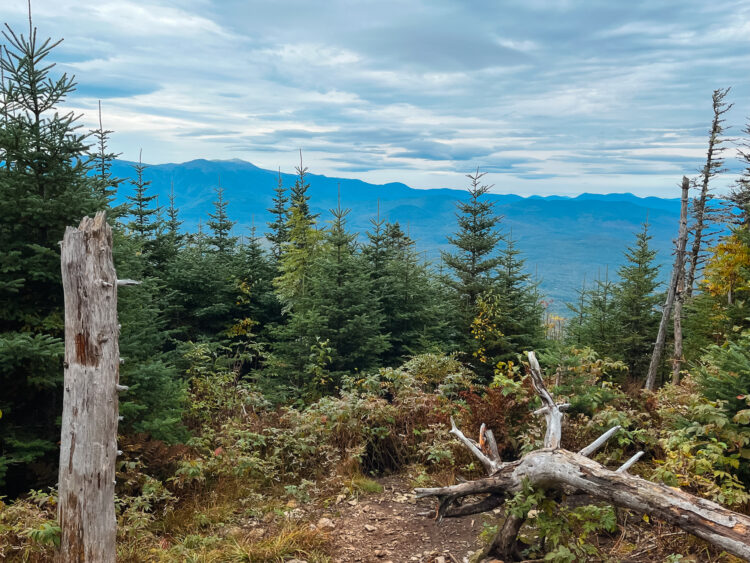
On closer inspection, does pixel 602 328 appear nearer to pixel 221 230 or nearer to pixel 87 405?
pixel 87 405

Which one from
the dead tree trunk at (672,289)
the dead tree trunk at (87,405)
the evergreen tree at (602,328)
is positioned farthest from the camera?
the evergreen tree at (602,328)

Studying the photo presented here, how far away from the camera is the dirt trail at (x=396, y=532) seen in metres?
5.35

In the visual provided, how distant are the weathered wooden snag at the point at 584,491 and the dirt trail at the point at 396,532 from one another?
52cm

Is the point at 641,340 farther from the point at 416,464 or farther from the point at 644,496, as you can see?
the point at 644,496

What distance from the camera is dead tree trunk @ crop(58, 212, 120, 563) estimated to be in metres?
4.60

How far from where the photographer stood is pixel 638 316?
16.9 meters

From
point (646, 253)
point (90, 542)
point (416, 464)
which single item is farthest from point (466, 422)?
point (646, 253)

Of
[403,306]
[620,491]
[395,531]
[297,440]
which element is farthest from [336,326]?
[620,491]

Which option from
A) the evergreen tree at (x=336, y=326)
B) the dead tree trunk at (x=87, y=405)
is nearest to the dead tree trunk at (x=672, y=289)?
the evergreen tree at (x=336, y=326)

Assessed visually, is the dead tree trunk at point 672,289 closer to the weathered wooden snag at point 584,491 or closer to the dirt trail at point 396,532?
the weathered wooden snag at point 584,491

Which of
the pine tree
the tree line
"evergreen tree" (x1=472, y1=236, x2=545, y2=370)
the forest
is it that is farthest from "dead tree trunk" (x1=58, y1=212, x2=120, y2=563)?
the pine tree

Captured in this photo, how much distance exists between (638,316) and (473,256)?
249 inches

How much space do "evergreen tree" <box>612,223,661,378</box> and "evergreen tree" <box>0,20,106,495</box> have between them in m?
16.9

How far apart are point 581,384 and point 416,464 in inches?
115
